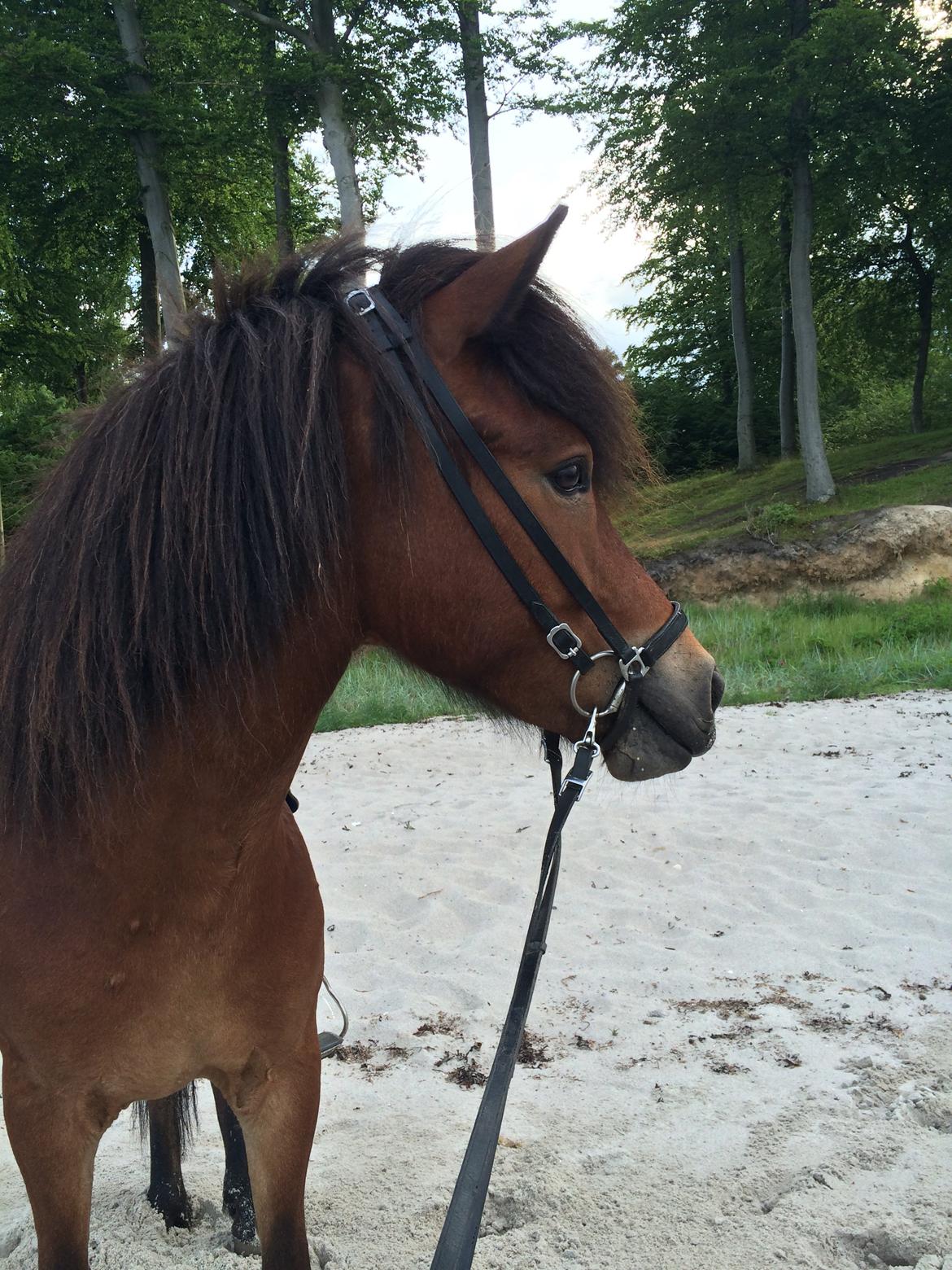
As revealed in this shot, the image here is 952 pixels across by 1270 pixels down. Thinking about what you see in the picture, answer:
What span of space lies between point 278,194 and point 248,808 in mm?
15519

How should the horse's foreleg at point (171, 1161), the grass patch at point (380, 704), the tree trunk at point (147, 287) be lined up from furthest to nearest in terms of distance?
the tree trunk at point (147, 287) < the grass patch at point (380, 704) < the horse's foreleg at point (171, 1161)

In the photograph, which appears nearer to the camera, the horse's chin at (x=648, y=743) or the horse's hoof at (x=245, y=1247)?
the horse's chin at (x=648, y=743)

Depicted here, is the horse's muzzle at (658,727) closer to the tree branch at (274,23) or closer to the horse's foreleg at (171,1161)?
the horse's foreleg at (171,1161)

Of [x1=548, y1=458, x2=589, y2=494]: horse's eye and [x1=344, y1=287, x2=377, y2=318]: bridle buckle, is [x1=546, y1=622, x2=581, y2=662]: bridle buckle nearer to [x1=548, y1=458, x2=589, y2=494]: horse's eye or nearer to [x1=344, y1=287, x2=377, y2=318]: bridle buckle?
[x1=548, y1=458, x2=589, y2=494]: horse's eye

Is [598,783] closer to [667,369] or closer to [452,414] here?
[452,414]

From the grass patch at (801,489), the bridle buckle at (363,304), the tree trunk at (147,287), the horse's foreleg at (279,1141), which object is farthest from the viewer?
the grass patch at (801,489)

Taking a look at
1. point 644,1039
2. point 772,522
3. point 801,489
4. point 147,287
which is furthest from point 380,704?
point 801,489

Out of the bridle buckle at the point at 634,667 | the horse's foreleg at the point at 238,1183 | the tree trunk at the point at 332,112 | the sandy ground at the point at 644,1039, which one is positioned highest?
the tree trunk at the point at 332,112

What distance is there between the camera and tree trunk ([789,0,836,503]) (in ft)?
50.4

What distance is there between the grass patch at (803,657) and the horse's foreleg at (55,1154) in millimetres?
5114

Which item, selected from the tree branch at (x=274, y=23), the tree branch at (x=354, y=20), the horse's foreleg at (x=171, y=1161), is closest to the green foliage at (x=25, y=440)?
the horse's foreleg at (x=171, y=1161)

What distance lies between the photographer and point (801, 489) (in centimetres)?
1678

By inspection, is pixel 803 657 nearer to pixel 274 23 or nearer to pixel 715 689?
pixel 715 689

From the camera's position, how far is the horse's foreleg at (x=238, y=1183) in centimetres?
223
